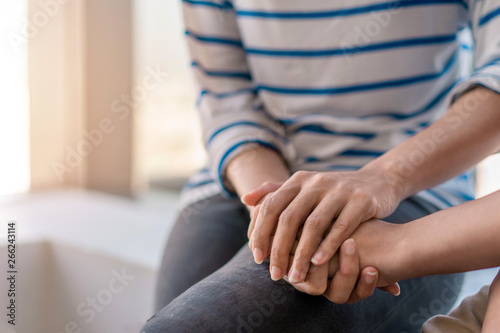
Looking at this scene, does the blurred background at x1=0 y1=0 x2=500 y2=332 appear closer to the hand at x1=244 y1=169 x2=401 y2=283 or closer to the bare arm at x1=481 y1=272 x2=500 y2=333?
the hand at x1=244 y1=169 x2=401 y2=283

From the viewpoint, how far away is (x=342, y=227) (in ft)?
1.86

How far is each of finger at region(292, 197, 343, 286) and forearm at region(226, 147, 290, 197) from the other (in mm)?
174

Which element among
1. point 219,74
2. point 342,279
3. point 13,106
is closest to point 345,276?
point 342,279

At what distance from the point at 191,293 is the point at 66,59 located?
132 centimetres

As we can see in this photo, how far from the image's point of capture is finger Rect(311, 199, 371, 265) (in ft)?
1.82

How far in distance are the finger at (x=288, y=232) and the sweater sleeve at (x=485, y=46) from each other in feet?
0.91

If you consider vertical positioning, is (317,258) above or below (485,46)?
below

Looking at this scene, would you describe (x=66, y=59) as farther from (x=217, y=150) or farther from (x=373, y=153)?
(x=373, y=153)

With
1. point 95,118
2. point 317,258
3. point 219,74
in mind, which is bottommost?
point 95,118

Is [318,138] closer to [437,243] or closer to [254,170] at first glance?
[254,170]

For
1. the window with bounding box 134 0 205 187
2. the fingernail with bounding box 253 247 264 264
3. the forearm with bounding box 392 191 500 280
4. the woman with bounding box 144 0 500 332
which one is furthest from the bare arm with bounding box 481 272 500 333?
the window with bounding box 134 0 205 187

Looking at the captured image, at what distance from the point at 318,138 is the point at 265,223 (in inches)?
10.9

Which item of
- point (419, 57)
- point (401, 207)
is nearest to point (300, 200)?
point (401, 207)

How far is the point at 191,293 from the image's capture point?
0.56 m
